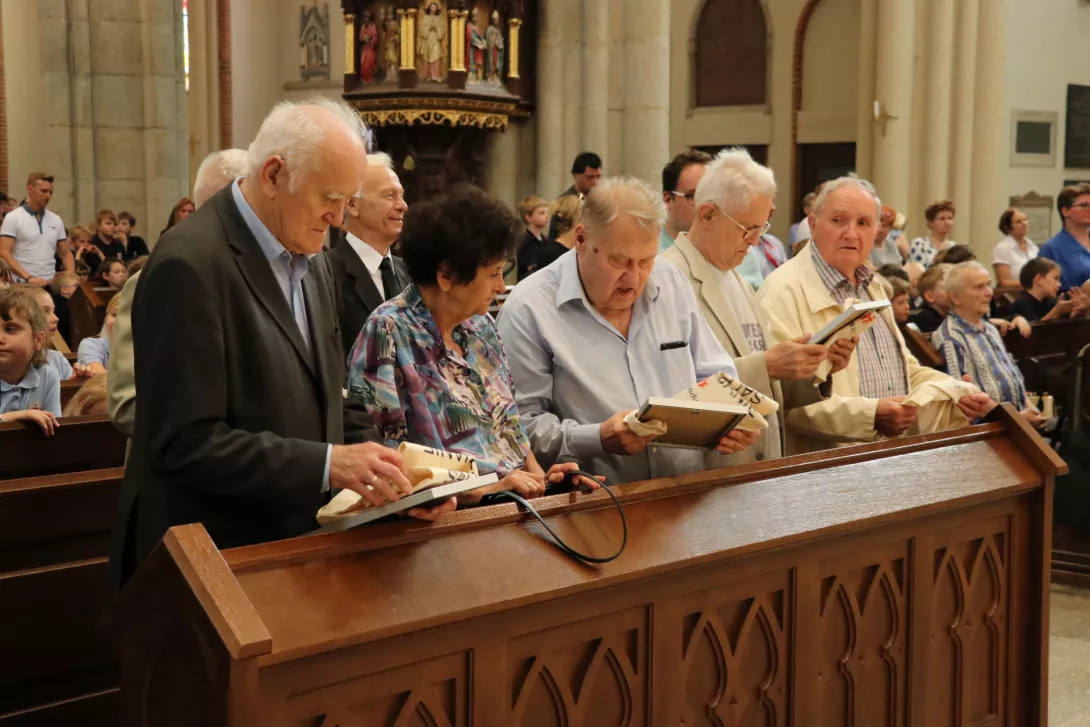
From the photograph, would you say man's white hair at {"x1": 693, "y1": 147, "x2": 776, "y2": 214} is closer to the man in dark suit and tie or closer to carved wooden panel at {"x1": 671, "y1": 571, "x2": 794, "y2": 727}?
the man in dark suit and tie

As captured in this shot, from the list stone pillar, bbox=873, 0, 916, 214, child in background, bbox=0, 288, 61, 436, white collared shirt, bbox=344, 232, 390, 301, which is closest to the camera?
white collared shirt, bbox=344, 232, 390, 301

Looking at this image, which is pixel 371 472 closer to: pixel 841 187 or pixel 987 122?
pixel 841 187

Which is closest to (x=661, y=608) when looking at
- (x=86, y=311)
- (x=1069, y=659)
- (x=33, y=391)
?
(x=33, y=391)

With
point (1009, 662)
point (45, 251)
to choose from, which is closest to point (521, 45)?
point (45, 251)

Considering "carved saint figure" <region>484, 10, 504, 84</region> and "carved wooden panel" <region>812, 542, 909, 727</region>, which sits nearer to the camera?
"carved wooden panel" <region>812, 542, 909, 727</region>

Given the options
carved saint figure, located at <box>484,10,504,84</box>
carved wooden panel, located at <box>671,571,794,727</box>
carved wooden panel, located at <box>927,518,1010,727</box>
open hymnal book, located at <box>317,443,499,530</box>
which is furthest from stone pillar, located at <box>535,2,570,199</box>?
A: open hymnal book, located at <box>317,443,499,530</box>

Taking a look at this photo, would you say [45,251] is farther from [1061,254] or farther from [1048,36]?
[1048,36]

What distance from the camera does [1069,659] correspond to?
15.8 feet

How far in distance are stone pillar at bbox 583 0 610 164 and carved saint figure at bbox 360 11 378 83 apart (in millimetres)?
1754

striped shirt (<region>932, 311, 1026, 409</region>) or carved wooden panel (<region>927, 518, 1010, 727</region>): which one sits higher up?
striped shirt (<region>932, 311, 1026, 409</region>)

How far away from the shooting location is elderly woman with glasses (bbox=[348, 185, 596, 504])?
2.71 meters

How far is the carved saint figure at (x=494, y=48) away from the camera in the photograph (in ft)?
33.5

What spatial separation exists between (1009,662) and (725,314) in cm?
131

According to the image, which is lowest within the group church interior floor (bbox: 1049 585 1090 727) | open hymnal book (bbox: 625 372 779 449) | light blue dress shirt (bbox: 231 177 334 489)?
church interior floor (bbox: 1049 585 1090 727)
